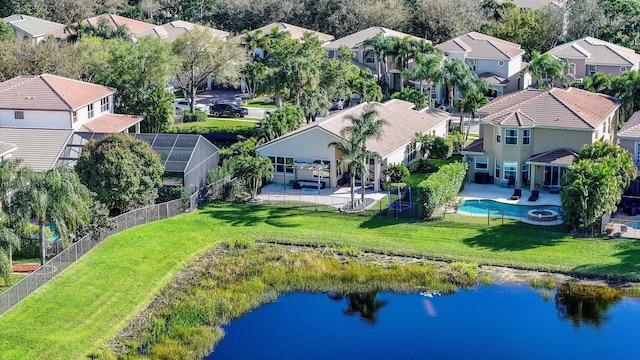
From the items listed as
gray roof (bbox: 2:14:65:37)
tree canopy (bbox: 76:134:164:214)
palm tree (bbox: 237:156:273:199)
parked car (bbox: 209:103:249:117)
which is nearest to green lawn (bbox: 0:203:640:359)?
tree canopy (bbox: 76:134:164:214)

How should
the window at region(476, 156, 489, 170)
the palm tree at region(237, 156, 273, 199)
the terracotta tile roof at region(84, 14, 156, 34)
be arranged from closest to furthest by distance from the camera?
the palm tree at region(237, 156, 273, 199), the window at region(476, 156, 489, 170), the terracotta tile roof at region(84, 14, 156, 34)

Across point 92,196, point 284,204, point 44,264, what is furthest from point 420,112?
point 44,264

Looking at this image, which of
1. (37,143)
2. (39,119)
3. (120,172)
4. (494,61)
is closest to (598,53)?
(494,61)

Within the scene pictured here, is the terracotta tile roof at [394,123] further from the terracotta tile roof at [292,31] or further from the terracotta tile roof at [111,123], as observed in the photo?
the terracotta tile roof at [292,31]

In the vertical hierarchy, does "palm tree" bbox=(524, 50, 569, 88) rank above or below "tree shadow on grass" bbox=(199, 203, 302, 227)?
above

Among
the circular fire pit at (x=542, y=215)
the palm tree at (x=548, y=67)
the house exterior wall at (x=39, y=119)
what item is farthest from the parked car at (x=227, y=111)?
the circular fire pit at (x=542, y=215)

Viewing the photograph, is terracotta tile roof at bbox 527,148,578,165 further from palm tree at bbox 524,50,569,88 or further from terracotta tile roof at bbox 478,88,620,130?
palm tree at bbox 524,50,569,88

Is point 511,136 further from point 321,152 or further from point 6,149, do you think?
point 6,149
